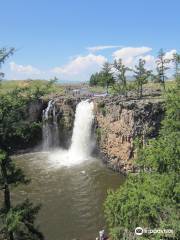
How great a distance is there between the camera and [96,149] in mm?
53938

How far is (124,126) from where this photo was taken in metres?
47.6

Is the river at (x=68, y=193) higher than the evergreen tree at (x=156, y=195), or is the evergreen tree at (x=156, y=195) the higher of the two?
the evergreen tree at (x=156, y=195)

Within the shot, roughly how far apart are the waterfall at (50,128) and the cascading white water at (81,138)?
7.30ft

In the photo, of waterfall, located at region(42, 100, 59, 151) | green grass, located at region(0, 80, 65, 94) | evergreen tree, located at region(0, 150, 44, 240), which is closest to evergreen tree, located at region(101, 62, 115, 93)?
green grass, located at region(0, 80, 65, 94)

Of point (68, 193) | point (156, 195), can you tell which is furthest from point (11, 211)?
point (68, 193)

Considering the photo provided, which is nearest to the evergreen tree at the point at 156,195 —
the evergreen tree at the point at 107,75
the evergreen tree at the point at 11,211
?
the evergreen tree at the point at 11,211

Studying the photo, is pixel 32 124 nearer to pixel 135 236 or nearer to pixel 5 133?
pixel 5 133

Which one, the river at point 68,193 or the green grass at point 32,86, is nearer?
the green grass at point 32,86

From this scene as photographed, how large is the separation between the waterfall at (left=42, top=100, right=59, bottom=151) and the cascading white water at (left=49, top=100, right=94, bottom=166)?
223 cm

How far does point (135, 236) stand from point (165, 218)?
2007 millimetres

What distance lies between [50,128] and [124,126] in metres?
15.2

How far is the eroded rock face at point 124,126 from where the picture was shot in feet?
151

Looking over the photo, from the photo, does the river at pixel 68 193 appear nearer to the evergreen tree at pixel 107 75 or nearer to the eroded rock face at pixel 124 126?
the eroded rock face at pixel 124 126

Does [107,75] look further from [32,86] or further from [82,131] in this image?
[32,86]
